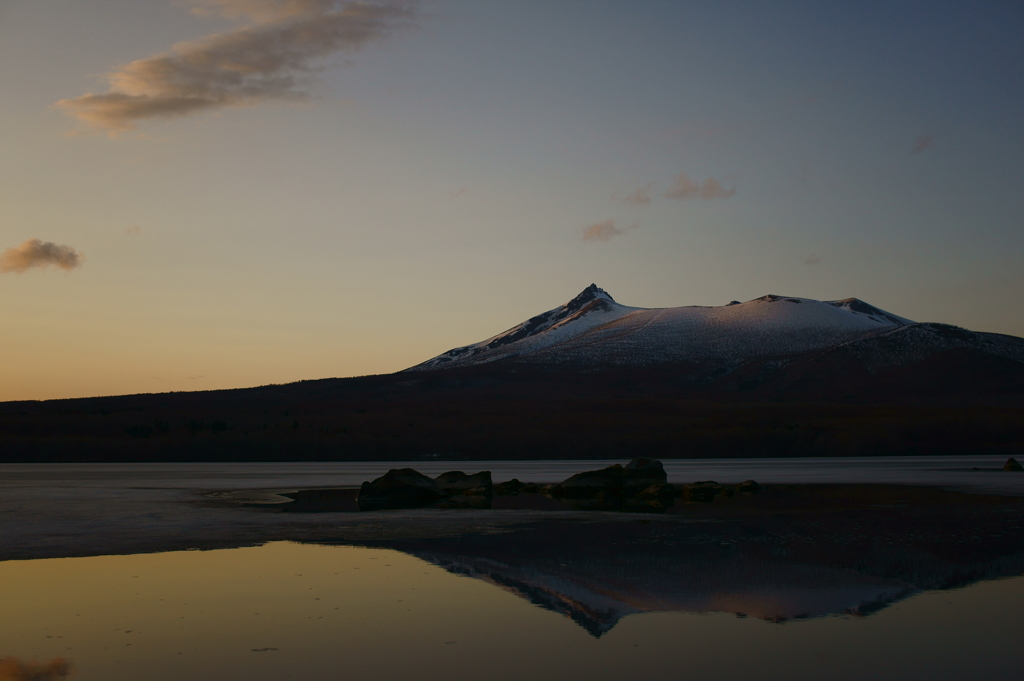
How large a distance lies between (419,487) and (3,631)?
1066 inches

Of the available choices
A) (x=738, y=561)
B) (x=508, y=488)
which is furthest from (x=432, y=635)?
(x=508, y=488)

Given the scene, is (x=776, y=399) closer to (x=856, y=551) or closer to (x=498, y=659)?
(x=856, y=551)

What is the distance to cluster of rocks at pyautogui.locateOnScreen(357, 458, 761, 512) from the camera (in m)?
40.4

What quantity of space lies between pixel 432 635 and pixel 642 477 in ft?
102

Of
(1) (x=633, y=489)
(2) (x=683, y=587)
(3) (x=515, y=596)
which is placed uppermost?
(1) (x=633, y=489)

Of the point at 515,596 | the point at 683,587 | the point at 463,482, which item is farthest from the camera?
the point at 463,482

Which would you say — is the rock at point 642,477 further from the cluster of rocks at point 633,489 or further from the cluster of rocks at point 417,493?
the cluster of rocks at point 417,493

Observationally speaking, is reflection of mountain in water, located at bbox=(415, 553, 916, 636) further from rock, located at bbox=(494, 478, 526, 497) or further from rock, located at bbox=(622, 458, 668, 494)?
rock, located at bbox=(494, 478, 526, 497)

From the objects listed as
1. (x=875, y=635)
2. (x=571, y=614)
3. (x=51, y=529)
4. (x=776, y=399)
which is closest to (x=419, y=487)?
(x=51, y=529)

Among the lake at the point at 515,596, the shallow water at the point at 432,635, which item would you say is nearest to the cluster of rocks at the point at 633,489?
the lake at the point at 515,596

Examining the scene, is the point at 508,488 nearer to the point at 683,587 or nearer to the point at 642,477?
the point at 642,477

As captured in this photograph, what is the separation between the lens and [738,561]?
21.7 metres

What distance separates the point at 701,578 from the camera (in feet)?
63.7

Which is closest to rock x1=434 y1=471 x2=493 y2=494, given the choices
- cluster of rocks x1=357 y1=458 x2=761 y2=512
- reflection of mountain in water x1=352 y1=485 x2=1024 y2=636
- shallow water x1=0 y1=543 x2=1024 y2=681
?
cluster of rocks x1=357 y1=458 x2=761 y2=512
